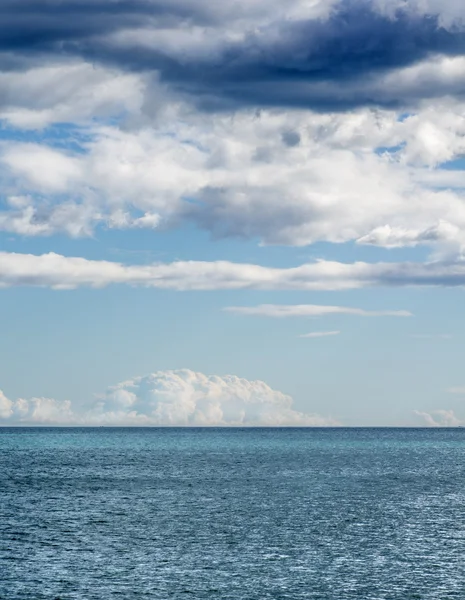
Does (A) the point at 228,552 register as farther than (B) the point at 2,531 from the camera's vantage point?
No

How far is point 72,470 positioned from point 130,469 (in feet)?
34.3

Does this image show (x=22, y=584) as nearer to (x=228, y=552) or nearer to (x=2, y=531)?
(x=228, y=552)

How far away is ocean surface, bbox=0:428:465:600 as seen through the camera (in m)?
59.9

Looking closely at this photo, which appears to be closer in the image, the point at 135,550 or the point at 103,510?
the point at 135,550

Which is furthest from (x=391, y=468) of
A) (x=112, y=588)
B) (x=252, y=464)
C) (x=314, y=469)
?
(x=112, y=588)

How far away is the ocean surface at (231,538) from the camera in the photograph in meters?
59.9

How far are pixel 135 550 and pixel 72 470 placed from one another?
3448 inches

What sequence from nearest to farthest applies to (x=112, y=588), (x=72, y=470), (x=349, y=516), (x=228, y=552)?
(x=112, y=588), (x=228, y=552), (x=349, y=516), (x=72, y=470)

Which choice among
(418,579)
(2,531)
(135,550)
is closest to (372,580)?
(418,579)

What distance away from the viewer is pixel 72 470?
516 ft

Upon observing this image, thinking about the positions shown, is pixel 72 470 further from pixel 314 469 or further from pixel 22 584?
pixel 22 584

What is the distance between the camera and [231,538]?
77500mm

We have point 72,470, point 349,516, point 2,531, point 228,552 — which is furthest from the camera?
point 72,470

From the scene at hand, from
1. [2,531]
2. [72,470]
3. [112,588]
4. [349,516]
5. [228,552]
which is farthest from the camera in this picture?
[72,470]
